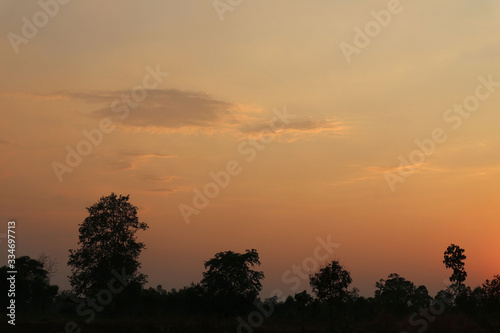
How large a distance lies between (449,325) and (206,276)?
1601 inches

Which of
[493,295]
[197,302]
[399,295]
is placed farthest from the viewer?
[399,295]

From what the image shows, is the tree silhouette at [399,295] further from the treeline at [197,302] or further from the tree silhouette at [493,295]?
A: the tree silhouette at [493,295]

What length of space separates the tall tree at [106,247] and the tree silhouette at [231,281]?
1562 centimetres

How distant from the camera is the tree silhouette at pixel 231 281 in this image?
81.4 metres

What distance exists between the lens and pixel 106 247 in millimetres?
70812

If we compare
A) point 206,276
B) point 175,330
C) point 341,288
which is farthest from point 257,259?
point 175,330

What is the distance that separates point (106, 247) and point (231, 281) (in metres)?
23.0

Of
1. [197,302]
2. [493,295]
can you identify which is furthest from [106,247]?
[493,295]

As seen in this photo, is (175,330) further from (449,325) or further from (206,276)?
(206,276)

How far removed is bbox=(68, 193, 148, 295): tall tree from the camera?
227 ft

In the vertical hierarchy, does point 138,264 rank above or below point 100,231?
below

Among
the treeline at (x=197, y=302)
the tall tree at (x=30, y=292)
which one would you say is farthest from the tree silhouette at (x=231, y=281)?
the tall tree at (x=30, y=292)

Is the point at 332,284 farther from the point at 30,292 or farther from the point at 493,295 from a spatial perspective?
the point at 30,292

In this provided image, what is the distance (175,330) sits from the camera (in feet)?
163
